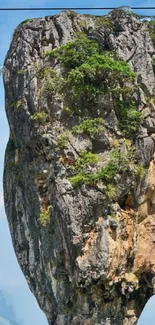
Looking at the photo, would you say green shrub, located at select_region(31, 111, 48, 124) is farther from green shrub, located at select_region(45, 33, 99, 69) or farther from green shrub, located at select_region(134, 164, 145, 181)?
green shrub, located at select_region(134, 164, 145, 181)

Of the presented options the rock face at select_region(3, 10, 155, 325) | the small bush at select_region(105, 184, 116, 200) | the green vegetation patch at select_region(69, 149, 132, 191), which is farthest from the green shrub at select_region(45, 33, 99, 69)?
the small bush at select_region(105, 184, 116, 200)

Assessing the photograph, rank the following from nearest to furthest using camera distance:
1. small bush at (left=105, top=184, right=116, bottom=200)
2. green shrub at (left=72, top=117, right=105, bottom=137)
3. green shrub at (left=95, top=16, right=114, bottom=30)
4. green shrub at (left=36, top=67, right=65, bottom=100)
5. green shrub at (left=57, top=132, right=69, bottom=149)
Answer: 1. small bush at (left=105, top=184, right=116, bottom=200)
2. green shrub at (left=57, top=132, right=69, bottom=149)
3. green shrub at (left=72, top=117, right=105, bottom=137)
4. green shrub at (left=36, top=67, right=65, bottom=100)
5. green shrub at (left=95, top=16, right=114, bottom=30)

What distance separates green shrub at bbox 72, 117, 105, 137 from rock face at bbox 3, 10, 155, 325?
19 millimetres

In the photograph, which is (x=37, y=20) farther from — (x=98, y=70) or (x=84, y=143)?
(x=84, y=143)

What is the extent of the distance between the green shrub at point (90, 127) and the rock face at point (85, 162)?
0.06 ft

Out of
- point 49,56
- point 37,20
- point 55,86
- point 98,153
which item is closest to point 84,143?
point 98,153

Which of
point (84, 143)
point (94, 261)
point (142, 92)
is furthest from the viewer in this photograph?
point (142, 92)

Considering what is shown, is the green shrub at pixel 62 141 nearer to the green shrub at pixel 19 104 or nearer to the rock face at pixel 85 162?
the rock face at pixel 85 162

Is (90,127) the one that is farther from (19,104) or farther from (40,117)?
(19,104)

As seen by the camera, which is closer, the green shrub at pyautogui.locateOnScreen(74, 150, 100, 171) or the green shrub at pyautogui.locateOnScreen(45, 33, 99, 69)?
the green shrub at pyautogui.locateOnScreen(74, 150, 100, 171)

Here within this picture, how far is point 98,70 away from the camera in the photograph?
9.76 m

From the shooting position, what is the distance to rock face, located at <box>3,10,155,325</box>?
29.9ft

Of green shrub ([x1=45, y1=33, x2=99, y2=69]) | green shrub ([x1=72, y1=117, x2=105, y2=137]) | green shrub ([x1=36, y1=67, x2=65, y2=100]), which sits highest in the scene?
green shrub ([x1=45, y1=33, x2=99, y2=69])

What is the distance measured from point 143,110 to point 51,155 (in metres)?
2.04
